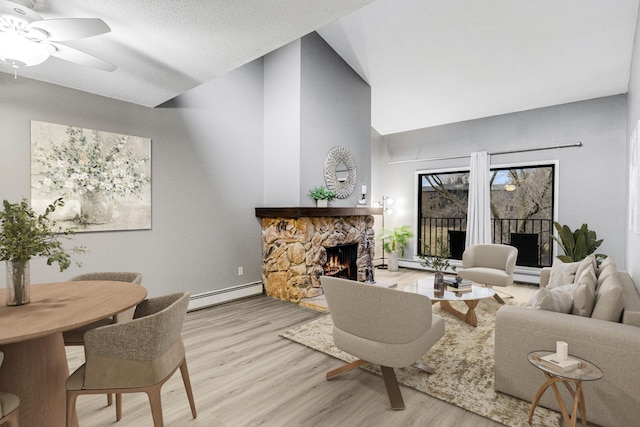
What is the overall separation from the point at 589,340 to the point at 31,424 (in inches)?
113

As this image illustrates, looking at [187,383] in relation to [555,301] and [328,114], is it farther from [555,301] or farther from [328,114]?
[328,114]

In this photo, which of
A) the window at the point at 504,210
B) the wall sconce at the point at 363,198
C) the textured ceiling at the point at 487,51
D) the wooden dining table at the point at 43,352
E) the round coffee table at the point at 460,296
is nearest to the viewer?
the wooden dining table at the point at 43,352

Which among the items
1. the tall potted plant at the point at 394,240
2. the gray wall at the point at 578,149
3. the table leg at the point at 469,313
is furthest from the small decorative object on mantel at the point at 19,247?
the gray wall at the point at 578,149

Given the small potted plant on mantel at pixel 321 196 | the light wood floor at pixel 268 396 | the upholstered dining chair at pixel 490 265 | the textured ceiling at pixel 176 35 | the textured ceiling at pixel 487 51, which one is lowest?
the light wood floor at pixel 268 396

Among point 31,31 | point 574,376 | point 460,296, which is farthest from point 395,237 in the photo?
point 31,31

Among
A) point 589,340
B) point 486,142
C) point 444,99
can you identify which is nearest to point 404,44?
point 444,99

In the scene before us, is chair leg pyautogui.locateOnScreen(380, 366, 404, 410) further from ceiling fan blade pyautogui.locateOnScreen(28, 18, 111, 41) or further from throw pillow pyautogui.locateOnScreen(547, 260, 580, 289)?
ceiling fan blade pyautogui.locateOnScreen(28, 18, 111, 41)

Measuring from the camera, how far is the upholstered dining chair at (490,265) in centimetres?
436

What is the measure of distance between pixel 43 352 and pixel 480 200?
612 centimetres

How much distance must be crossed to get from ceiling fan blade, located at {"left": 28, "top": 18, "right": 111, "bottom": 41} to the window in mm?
6079

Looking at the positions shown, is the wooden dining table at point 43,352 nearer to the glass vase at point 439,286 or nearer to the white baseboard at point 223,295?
the white baseboard at point 223,295

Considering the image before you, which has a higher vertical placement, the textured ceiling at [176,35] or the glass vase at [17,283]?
the textured ceiling at [176,35]

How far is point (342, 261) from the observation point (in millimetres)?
4914

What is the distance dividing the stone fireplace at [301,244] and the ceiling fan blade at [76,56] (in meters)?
2.50
